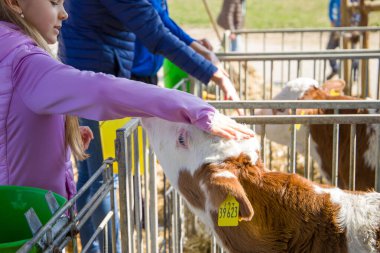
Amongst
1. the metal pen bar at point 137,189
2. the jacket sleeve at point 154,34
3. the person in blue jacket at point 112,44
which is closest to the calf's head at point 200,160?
the metal pen bar at point 137,189

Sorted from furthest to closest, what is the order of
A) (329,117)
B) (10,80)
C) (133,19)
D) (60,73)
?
(133,19) < (329,117) < (10,80) < (60,73)

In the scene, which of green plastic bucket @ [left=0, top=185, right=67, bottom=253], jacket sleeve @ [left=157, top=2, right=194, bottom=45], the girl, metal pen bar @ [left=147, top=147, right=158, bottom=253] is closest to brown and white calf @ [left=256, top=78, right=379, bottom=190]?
jacket sleeve @ [left=157, top=2, right=194, bottom=45]

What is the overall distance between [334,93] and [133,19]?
6.28 feet

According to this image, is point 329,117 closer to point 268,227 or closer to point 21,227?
point 268,227

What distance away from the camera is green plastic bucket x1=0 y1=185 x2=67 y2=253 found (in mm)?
1965

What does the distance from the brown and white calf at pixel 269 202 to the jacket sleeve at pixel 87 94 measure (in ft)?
1.49

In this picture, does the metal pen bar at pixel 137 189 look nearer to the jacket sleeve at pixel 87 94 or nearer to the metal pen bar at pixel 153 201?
the metal pen bar at pixel 153 201

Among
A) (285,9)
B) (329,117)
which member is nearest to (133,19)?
(329,117)

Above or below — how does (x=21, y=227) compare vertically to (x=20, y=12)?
below

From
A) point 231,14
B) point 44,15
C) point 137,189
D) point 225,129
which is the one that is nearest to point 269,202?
point 225,129

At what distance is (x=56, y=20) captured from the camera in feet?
7.27

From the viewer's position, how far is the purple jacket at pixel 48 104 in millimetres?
1860

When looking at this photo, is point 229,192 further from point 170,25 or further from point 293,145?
point 170,25

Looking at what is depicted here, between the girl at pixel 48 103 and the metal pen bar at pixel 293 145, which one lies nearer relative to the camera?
the girl at pixel 48 103
